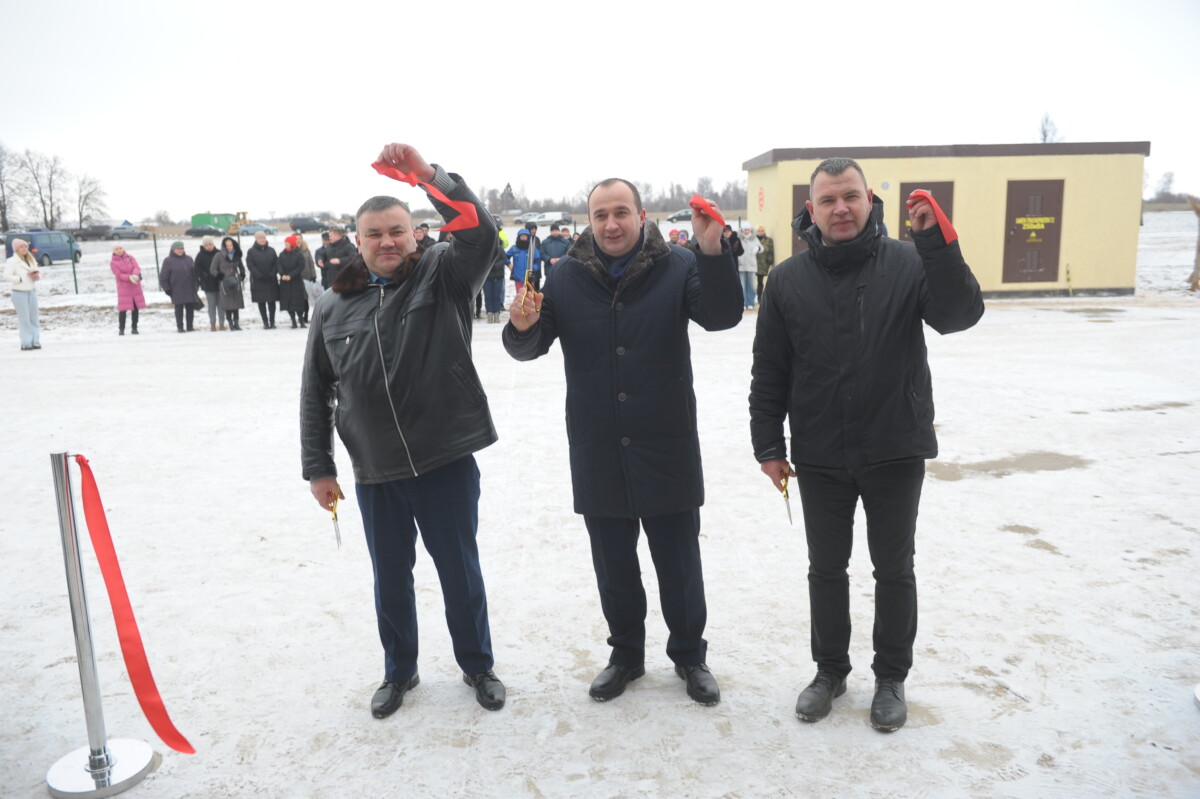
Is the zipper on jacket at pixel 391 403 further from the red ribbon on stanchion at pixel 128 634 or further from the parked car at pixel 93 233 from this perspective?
the parked car at pixel 93 233

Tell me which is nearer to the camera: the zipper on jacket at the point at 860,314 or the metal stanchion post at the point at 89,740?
the metal stanchion post at the point at 89,740

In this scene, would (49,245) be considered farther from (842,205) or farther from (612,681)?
(842,205)

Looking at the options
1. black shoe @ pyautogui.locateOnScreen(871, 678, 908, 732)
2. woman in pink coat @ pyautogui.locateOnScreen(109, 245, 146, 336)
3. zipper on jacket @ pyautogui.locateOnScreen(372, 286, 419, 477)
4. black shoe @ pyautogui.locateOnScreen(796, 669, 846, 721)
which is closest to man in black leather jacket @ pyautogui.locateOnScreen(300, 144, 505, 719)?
zipper on jacket @ pyautogui.locateOnScreen(372, 286, 419, 477)

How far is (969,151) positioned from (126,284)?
1640 cm

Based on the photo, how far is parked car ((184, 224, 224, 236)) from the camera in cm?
5180

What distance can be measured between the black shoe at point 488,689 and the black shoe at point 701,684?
713mm

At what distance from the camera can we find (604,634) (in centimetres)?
394

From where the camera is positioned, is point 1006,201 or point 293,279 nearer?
point 293,279

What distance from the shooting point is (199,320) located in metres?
19.2

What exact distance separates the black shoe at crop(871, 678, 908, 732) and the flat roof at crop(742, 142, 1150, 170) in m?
16.1

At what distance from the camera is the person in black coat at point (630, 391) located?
3.26 m

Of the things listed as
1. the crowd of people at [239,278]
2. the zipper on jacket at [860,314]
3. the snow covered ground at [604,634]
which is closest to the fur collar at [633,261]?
the zipper on jacket at [860,314]

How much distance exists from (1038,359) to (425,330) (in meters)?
9.50

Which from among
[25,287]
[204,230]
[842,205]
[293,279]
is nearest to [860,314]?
[842,205]
